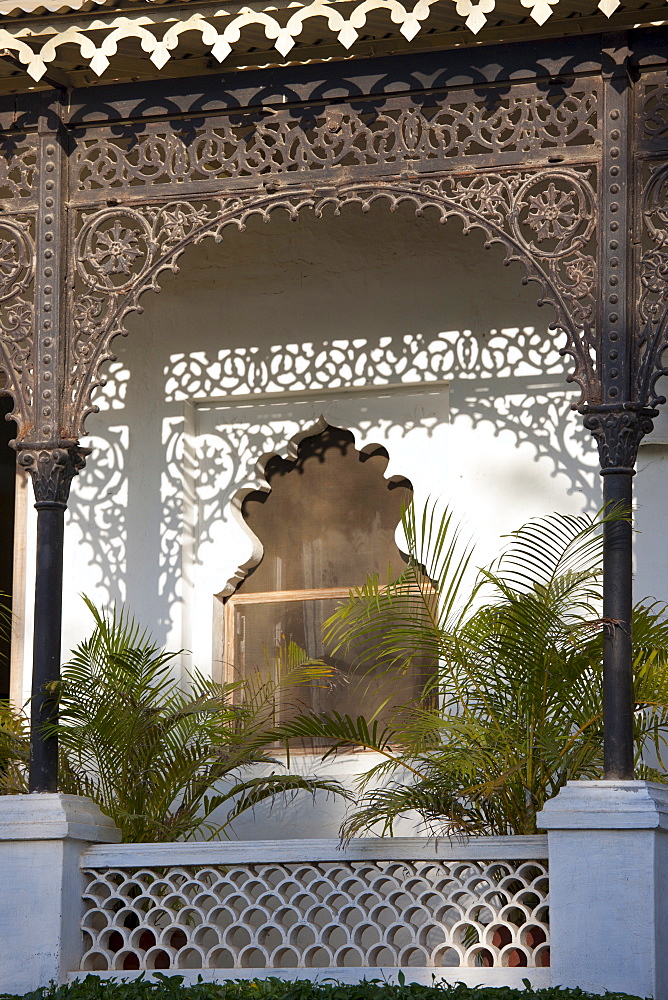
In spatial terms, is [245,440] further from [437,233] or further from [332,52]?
[332,52]

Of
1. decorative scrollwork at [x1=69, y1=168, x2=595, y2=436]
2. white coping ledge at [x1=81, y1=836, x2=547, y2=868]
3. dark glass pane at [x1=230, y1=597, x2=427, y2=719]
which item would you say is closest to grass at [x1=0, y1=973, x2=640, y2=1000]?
white coping ledge at [x1=81, y1=836, x2=547, y2=868]

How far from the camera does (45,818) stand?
618cm

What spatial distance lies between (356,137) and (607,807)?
2.88m

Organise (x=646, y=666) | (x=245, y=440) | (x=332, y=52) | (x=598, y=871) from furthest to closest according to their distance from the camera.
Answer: (x=245, y=440) → (x=332, y=52) → (x=646, y=666) → (x=598, y=871)

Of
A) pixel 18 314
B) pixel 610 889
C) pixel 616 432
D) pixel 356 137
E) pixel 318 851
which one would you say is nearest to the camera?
pixel 610 889

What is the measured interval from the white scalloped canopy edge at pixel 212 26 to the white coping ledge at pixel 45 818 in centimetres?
295

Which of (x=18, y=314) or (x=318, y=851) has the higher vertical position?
(x=18, y=314)

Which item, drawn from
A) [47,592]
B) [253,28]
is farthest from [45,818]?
[253,28]

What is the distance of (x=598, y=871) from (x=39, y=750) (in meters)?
2.33

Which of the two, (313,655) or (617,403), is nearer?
(617,403)

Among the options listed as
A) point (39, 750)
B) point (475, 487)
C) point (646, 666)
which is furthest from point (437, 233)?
point (39, 750)

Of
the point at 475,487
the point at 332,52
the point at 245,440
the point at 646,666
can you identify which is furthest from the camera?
the point at 245,440

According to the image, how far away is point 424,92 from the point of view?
20.9 feet

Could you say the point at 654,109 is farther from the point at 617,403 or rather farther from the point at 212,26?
the point at 212,26
